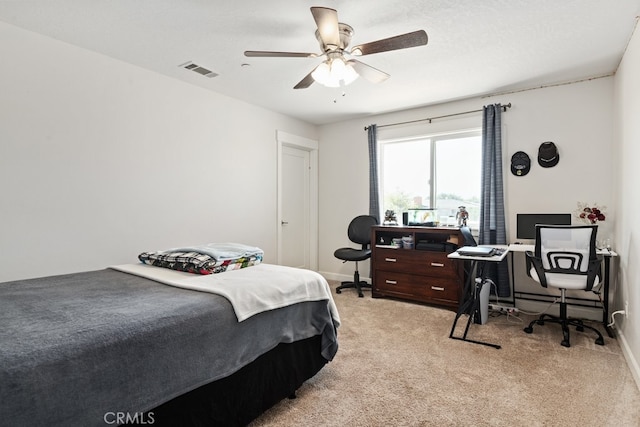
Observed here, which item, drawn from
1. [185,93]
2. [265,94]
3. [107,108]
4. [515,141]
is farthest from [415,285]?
[107,108]

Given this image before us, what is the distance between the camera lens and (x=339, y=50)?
2.35 m

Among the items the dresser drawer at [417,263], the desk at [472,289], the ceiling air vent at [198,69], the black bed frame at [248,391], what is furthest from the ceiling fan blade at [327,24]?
the dresser drawer at [417,263]

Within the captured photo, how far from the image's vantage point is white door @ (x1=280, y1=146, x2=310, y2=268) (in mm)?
4906

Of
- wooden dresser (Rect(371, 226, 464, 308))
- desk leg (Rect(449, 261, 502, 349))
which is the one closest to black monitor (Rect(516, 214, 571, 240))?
wooden dresser (Rect(371, 226, 464, 308))

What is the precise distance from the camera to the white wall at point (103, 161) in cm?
246

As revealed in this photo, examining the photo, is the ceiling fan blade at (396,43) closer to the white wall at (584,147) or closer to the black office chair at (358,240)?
the white wall at (584,147)

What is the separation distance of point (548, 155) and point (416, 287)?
2.04m

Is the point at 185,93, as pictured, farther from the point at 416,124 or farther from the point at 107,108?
the point at 416,124

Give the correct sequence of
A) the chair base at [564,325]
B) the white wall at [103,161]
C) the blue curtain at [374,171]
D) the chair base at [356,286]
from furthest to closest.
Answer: the blue curtain at [374,171]
the chair base at [356,286]
the chair base at [564,325]
the white wall at [103,161]

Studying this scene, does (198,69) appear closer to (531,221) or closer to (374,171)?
(374,171)

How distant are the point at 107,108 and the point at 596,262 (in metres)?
4.39

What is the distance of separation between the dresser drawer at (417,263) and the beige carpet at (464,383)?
737mm

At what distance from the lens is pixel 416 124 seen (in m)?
4.54

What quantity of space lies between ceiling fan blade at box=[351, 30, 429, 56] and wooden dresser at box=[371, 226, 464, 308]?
230 centimetres
